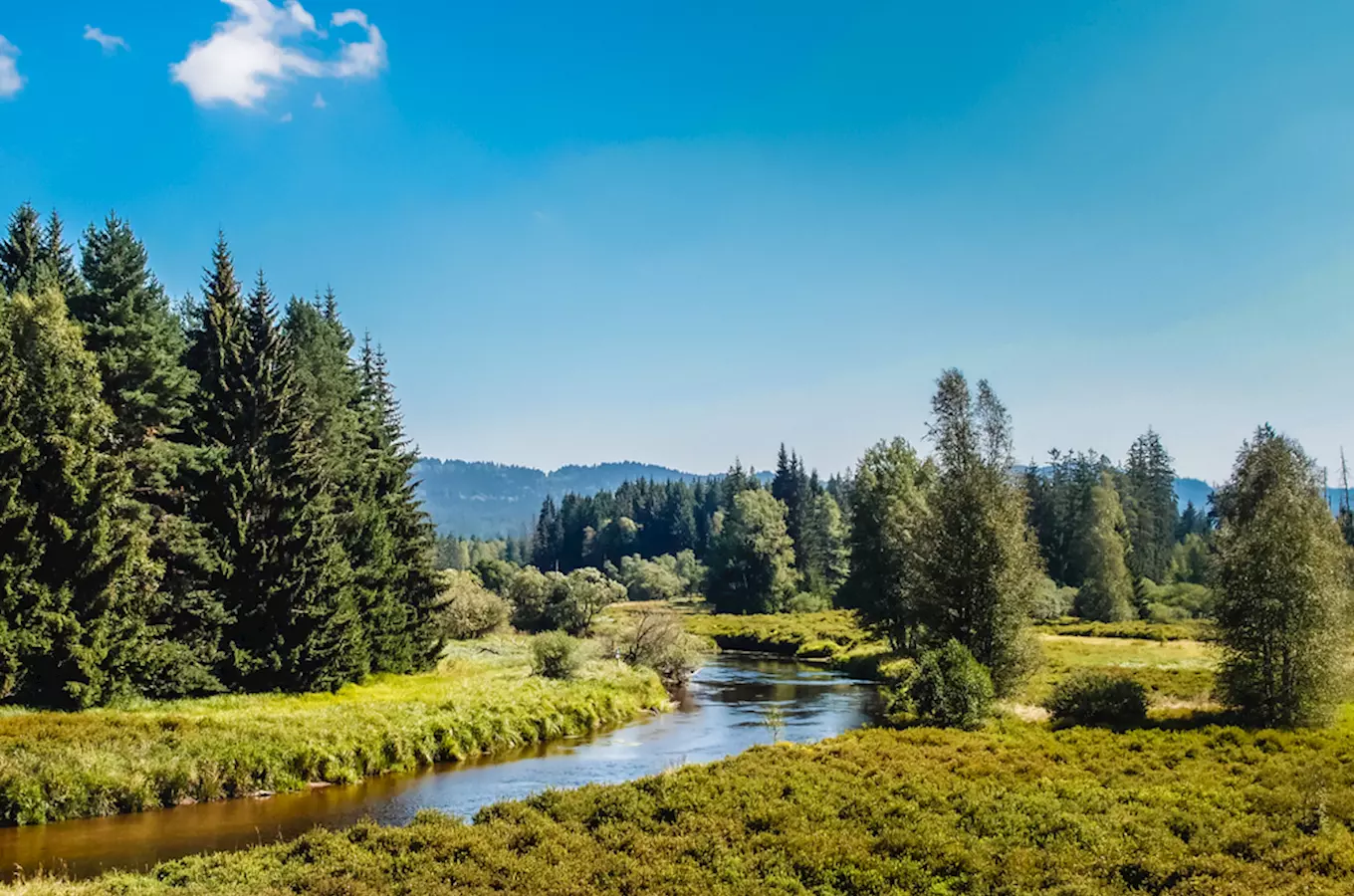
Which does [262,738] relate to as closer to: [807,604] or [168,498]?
[168,498]

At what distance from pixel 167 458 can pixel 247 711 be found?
39.4 feet

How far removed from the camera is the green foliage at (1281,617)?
3122 centimetres

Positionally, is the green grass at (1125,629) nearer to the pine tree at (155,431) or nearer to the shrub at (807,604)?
the shrub at (807,604)

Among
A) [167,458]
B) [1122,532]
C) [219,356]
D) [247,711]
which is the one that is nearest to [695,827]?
[247,711]

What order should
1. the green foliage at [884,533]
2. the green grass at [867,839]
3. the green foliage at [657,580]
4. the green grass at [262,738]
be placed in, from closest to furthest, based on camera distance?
the green grass at [867,839] < the green grass at [262,738] < the green foliage at [884,533] < the green foliage at [657,580]

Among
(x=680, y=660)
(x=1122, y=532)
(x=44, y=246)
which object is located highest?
(x=44, y=246)

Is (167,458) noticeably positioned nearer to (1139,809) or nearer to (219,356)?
(219,356)

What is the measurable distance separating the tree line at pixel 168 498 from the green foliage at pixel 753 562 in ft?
223

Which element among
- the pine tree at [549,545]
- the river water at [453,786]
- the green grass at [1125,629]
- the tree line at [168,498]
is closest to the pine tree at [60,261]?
the tree line at [168,498]

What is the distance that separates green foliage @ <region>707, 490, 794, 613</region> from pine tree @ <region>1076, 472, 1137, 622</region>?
3622cm

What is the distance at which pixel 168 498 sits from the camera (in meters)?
39.1

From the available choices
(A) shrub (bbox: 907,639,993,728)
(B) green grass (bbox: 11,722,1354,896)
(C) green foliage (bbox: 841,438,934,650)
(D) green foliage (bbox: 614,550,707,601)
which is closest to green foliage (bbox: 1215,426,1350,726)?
(B) green grass (bbox: 11,722,1354,896)

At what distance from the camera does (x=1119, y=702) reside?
34.1 metres

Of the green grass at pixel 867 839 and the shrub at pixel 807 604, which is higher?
the green grass at pixel 867 839
